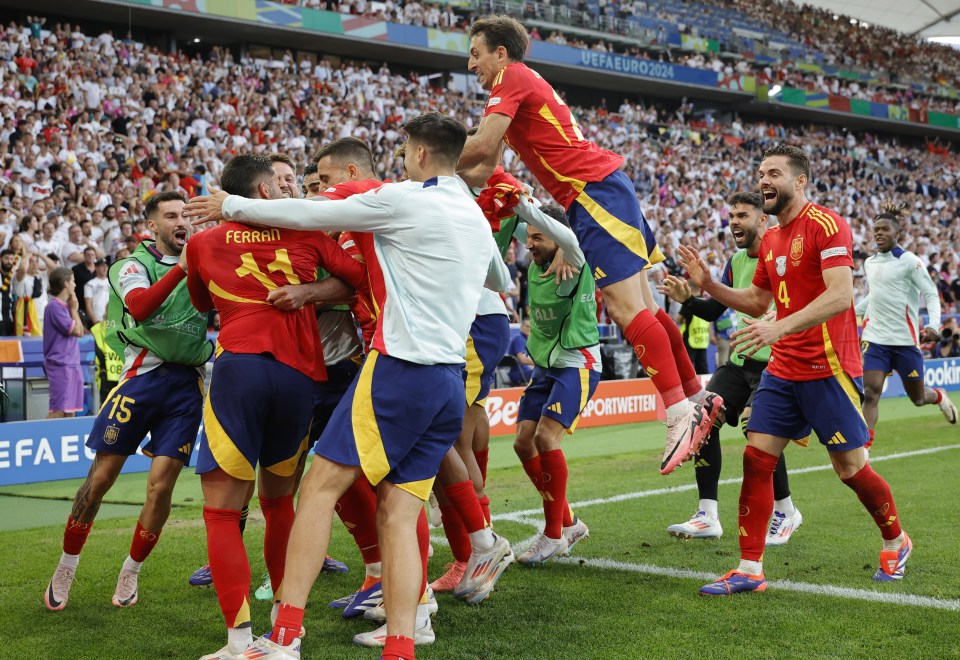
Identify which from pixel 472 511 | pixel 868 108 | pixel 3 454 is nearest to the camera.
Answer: pixel 472 511

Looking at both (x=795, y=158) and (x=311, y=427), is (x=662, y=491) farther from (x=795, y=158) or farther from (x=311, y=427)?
(x=311, y=427)

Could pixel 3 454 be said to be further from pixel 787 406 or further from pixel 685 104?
pixel 685 104

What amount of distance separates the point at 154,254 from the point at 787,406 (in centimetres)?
367

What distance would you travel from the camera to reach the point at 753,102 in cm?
4522

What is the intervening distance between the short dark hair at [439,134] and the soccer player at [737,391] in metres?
2.58

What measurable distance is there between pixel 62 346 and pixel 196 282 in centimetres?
726

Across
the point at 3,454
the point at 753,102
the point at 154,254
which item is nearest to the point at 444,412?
the point at 154,254

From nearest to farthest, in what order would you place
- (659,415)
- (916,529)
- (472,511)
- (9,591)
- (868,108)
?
1. (472,511)
2. (9,591)
3. (916,529)
4. (659,415)
5. (868,108)

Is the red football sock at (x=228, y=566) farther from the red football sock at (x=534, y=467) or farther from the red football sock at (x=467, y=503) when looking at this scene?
the red football sock at (x=534, y=467)

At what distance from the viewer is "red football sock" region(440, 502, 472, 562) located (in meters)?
5.43

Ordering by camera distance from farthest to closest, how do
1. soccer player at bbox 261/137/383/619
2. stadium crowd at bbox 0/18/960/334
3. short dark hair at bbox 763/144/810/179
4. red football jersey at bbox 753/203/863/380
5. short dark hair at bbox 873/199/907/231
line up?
1. stadium crowd at bbox 0/18/960/334
2. short dark hair at bbox 873/199/907/231
3. short dark hair at bbox 763/144/810/179
4. red football jersey at bbox 753/203/863/380
5. soccer player at bbox 261/137/383/619

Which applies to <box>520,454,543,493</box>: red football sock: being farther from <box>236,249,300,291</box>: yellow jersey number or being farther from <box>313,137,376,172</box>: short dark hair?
<box>236,249,300,291</box>: yellow jersey number

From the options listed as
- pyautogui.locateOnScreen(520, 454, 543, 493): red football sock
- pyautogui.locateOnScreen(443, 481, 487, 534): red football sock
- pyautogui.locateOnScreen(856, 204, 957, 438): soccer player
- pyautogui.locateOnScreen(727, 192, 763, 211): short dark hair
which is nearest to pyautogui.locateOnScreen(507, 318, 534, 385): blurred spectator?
pyautogui.locateOnScreen(856, 204, 957, 438): soccer player

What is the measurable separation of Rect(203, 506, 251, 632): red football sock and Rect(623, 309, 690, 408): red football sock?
2242 mm
